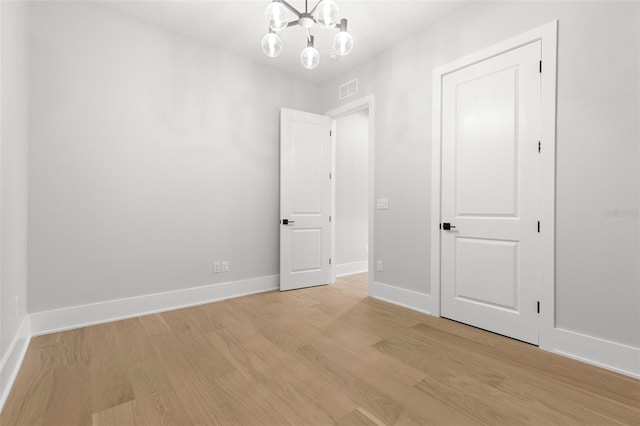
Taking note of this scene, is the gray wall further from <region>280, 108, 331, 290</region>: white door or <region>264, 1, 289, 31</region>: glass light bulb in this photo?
<region>280, 108, 331, 290</region>: white door

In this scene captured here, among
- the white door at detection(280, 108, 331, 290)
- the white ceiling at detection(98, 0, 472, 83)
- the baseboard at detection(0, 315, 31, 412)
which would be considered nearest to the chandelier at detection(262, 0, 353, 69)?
the white ceiling at detection(98, 0, 472, 83)

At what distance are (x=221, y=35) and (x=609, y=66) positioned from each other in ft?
11.2

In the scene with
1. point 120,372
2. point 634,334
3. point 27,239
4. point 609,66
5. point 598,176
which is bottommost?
point 120,372

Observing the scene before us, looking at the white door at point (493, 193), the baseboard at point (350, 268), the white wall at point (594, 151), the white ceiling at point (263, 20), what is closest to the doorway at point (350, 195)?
the baseboard at point (350, 268)

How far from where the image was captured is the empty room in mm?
1789

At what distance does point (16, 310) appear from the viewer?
211cm

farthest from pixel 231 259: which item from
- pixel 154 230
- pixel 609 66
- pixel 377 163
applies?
pixel 609 66

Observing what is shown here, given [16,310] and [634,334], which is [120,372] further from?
[634,334]

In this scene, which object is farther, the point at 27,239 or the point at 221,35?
the point at 221,35

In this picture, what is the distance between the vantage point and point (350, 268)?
494 centimetres

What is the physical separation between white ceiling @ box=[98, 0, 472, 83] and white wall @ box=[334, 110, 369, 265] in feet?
4.57

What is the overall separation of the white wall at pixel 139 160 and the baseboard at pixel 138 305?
2.9 inches

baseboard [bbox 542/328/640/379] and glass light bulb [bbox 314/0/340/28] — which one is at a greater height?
glass light bulb [bbox 314/0/340/28]

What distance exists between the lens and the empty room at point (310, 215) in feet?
5.87
